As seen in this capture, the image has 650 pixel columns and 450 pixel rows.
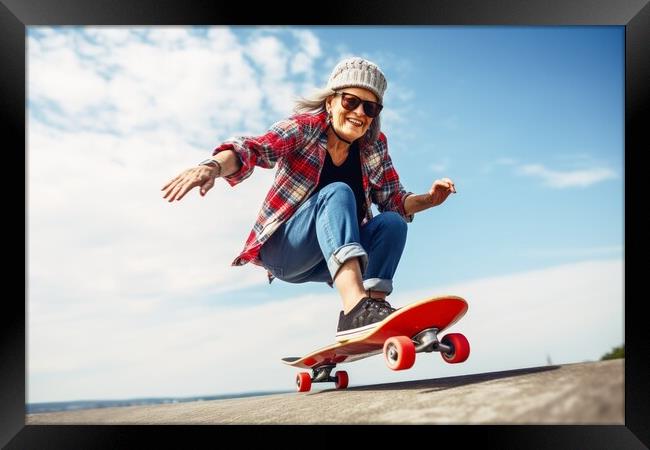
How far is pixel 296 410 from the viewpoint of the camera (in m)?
3.19

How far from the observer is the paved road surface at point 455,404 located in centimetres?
233

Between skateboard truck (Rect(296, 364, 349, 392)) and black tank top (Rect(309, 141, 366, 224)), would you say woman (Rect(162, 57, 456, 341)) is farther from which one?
skateboard truck (Rect(296, 364, 349, 392))

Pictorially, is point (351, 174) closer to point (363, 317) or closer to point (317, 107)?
point (317, 107)

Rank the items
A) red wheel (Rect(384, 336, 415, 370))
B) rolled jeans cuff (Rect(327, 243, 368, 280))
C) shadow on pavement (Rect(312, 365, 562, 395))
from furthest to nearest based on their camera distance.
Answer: rolled jeans cuff (Rect(327, 243, 368, 280)), shadow on pavement (Rect(312, 365, 562, 395)), red wheel (Rect(384, 336, 415, 370))

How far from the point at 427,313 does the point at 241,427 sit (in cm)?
119

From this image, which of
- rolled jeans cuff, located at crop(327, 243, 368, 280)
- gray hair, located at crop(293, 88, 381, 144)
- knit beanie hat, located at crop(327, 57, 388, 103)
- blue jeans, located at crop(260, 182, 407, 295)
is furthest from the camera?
gray hair, located at crop(293, 88, 381, 144)

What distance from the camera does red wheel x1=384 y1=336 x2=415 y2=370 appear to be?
271cm

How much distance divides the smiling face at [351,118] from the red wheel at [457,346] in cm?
143

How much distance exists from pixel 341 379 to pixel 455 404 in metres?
1.27

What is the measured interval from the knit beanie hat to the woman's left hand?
0.63 metres

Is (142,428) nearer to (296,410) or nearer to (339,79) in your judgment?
(296,410)

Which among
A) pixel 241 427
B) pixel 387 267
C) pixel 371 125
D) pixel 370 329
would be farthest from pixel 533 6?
pixel 241 427

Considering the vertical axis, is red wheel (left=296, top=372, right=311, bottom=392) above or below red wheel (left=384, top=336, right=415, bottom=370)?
below

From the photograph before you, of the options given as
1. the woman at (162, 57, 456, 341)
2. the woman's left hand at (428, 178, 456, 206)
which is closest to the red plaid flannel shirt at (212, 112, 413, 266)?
the woman at (162, 57, 456, 341)
